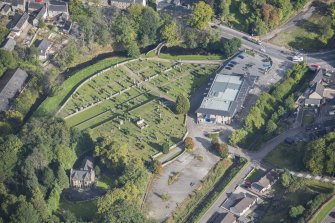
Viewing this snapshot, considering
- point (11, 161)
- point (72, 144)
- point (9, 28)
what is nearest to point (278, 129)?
point (72, 144)

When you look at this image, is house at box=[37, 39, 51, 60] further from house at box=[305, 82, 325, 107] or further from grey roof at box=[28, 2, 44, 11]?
house at box=[305, 82, 325, 107]

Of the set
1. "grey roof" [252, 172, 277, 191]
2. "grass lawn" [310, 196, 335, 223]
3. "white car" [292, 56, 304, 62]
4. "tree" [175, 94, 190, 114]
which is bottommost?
"grass lawn" [310, 196, 335, 223]

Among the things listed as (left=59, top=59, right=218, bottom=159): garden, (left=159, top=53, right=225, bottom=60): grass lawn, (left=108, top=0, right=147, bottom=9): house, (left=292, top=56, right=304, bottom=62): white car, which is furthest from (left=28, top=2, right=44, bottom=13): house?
(left=292, top=56, right=304, bottom=62): white car

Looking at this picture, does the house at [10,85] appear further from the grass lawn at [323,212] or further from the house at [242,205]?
the grass lawn at [323,212]

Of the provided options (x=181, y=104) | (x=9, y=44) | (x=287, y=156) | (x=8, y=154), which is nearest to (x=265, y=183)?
(x=287, y=156)

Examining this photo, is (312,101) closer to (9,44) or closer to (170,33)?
(170,33)

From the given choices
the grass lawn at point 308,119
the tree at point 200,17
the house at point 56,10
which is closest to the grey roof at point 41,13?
the house at point 56,10

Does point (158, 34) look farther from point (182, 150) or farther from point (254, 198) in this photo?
point (254, 198)
